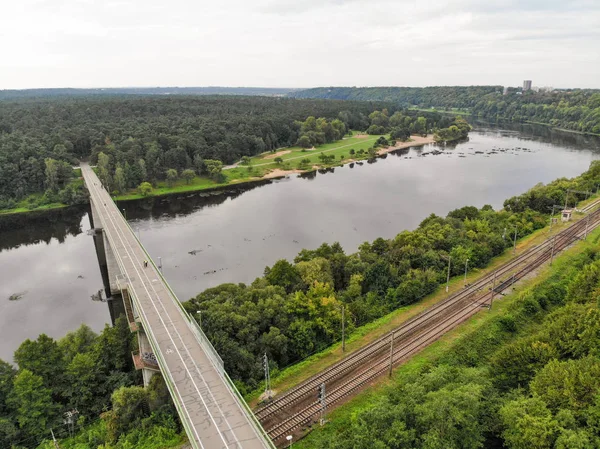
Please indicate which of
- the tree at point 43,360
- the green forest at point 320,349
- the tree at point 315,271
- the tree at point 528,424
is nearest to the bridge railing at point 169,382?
the green forest at point 320,349

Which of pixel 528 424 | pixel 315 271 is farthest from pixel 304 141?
pixel 528 424

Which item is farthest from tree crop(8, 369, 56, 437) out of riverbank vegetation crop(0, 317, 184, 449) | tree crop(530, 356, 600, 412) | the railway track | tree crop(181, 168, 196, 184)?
tree crop(181, 168, 196, 184)

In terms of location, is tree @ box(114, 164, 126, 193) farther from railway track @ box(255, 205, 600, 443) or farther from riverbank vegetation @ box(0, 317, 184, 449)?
railway track @ box(255, 205, 600, 443)

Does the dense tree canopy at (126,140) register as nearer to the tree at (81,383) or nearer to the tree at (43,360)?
the tree at (43,360)

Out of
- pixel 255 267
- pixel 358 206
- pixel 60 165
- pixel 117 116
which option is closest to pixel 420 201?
pixel 358 206

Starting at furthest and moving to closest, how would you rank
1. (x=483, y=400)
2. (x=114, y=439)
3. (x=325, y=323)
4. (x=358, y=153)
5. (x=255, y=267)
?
(x=358, y=153) → (x=255, y=267) → (x=325, y=323) → (x=114, y=439) → (x=483, y=400)

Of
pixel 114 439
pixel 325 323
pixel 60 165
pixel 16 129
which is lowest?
pixel 114 439

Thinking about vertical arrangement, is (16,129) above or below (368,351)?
above

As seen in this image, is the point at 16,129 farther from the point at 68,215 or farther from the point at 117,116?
the point at 68,215
